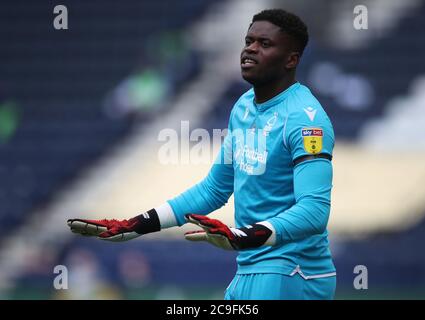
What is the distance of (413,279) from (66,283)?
115 inches

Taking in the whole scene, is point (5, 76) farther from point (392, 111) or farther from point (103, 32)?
point (392, 111)

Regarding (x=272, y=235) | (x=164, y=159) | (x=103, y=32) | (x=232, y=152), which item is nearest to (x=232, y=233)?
(x=272, y=235)

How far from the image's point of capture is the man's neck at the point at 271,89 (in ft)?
14.3

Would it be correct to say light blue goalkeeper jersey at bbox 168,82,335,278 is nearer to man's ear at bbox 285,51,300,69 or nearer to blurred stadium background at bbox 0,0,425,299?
man's ear at bbox 285,51,300,69

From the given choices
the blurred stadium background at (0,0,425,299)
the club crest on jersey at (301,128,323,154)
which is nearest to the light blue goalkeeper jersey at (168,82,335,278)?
the club crest on jersey at (301,128,323,154)

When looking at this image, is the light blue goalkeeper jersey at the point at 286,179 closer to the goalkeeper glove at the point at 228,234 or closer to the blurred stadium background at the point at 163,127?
the goalkeeper glove at the point at 228,234

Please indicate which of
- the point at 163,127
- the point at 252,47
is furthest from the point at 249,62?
the point at 163,127

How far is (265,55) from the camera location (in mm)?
4301

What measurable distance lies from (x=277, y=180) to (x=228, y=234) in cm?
53

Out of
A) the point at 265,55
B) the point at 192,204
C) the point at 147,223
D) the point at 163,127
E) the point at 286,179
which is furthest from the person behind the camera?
the point at 163,127

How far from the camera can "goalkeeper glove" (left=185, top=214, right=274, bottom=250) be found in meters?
3.73

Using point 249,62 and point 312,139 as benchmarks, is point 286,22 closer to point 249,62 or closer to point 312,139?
point 249,62

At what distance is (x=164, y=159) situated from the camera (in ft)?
27.7

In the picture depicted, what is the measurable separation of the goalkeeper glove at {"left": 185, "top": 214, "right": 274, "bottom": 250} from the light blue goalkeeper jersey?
7 centimetres
